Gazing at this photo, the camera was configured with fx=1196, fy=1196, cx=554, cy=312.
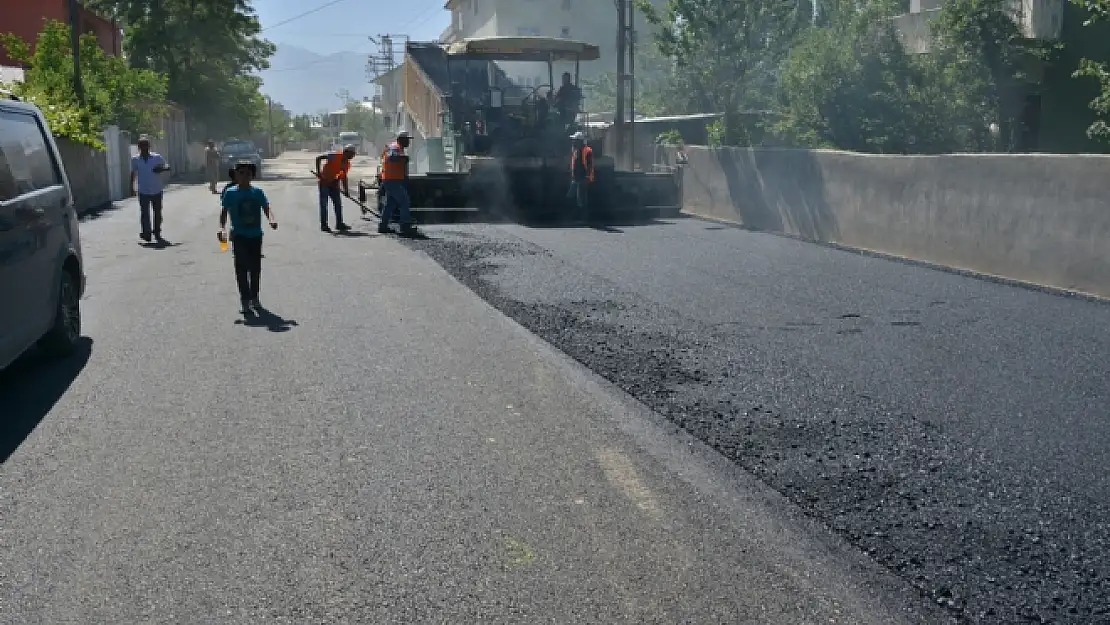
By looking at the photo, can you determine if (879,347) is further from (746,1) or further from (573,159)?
(746,1)

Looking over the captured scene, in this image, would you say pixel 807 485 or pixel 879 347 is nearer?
pixel 807 485

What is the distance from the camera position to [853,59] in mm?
23672

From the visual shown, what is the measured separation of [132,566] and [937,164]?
478 inches

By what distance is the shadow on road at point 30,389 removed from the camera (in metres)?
6.75

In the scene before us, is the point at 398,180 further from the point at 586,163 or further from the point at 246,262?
the point at 246,262

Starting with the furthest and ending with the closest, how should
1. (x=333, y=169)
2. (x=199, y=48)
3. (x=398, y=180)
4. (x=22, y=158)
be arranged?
(x=199, y=48), (x=333, y=169), (x=398, y=180), (x=22, y=158)

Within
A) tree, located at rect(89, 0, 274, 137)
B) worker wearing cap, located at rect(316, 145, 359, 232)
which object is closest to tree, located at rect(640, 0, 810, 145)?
worker wearing cap, located at rect(316, 145, 359, 232)

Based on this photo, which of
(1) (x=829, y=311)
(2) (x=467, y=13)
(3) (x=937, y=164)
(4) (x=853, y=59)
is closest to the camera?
(1) (x=829, y=311)

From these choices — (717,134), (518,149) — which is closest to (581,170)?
(518,149)

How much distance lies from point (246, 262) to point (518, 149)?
12.2 metres

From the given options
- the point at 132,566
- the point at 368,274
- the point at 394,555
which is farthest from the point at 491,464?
the point at 368,274

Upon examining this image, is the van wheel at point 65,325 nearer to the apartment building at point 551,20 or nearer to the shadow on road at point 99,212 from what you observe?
the shadow on road at point 99,212

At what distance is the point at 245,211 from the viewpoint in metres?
11.3

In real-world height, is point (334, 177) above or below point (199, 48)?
below
